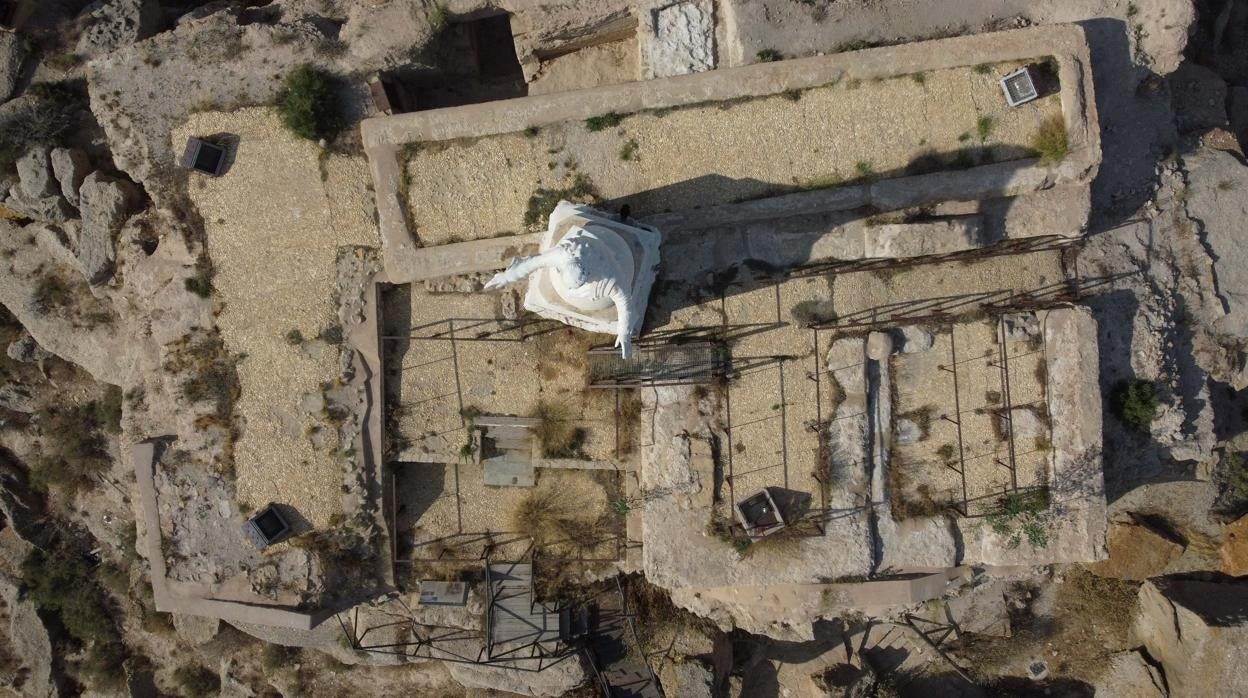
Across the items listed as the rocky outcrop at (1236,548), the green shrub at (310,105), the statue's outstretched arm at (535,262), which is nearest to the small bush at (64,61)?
the green shrub at (310,105)

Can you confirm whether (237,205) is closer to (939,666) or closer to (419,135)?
(419,135)

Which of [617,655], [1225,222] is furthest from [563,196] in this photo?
[1225,222]

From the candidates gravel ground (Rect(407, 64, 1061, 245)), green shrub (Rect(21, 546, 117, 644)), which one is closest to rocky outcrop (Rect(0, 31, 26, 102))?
gravel ground (Rect(407, 64, 1061, 245))

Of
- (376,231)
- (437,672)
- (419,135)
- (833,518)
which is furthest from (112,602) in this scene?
(833,518)

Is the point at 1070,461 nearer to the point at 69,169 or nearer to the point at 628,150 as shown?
the point at 628,150

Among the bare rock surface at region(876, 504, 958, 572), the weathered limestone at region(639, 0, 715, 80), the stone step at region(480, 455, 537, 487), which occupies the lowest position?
the bare rock surface at region(876, 504, 958, 572)

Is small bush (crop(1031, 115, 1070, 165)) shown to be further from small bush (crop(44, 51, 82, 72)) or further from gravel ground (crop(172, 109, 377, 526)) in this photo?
small bush (crop(44, 51, 82, 72))
